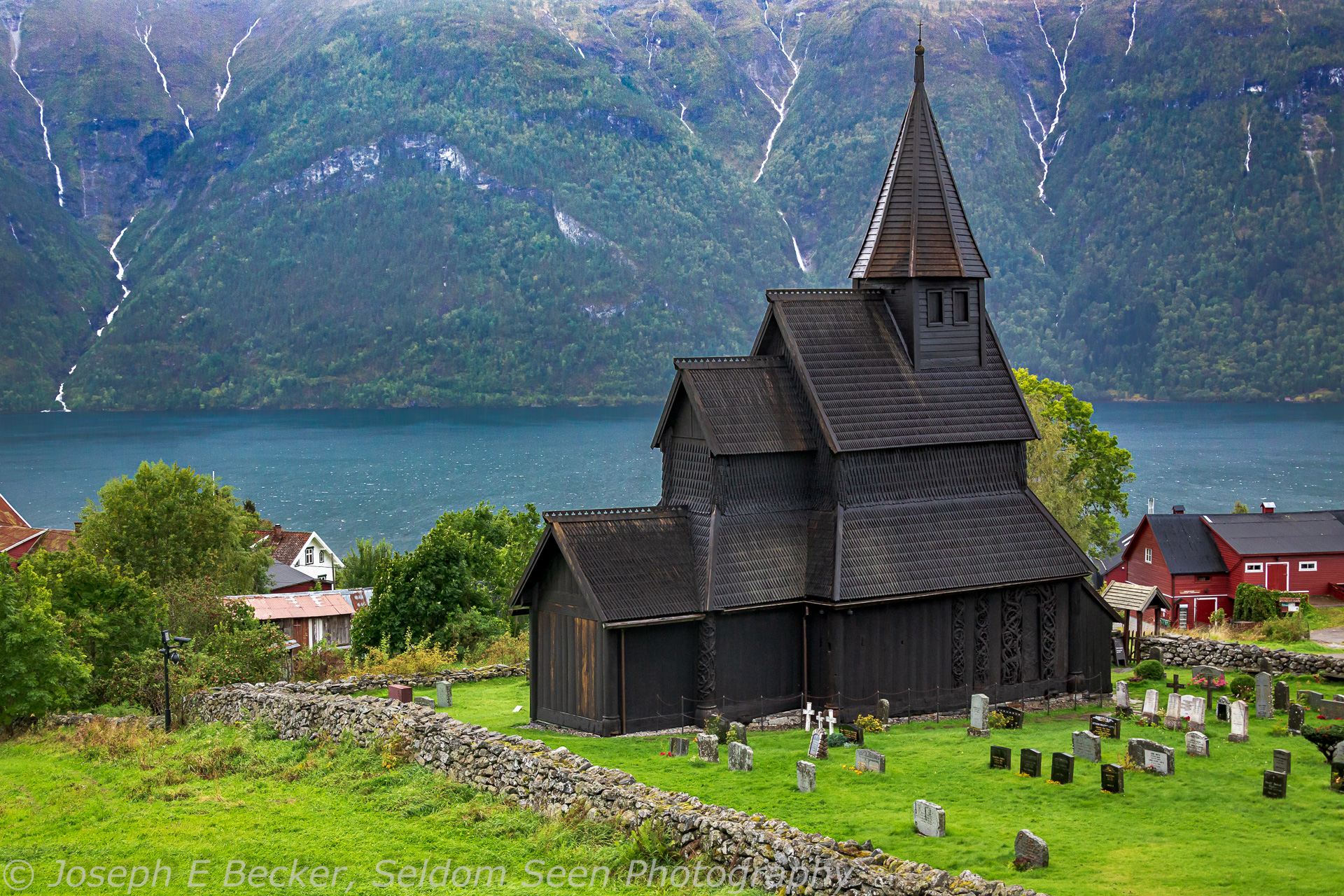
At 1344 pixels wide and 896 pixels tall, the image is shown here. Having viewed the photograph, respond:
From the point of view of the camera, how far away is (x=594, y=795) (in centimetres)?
2016

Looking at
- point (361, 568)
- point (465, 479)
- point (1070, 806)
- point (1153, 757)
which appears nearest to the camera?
point (1070, 806)

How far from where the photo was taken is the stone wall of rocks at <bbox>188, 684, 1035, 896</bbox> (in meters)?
16.4

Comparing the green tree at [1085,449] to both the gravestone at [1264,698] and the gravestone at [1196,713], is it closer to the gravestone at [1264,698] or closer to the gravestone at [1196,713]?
the gravestone at [1264,698]

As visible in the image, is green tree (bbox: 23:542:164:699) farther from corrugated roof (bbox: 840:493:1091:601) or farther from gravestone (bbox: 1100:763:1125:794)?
gravestone (bbox: 1100:763:1125:794)

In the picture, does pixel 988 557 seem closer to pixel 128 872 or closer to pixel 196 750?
pixel 196 750

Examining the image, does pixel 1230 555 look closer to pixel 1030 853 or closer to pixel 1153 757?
pixel 1153 757

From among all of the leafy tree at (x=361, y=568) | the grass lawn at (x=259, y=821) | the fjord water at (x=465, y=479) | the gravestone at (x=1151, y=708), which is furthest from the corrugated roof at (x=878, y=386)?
the fjord water at (x=465, y=479)

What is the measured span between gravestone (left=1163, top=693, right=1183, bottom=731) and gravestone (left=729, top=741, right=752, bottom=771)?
29.2ft

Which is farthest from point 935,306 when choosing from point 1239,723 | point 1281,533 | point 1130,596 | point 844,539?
point 1281,533

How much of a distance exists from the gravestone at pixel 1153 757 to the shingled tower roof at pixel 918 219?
14.4 meters

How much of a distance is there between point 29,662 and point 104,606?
26.4 ft

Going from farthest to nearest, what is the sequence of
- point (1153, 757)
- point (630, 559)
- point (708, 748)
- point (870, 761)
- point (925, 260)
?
point (925, 260)
point (630, 559)
point (708, 748)
point (870, 761)
point (1153, 757)

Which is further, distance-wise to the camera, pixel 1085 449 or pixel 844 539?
pixel 1085 449

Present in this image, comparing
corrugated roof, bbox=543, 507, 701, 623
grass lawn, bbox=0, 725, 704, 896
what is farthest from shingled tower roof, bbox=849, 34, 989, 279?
grass lawn, bbox=0, 725, 704, 896
